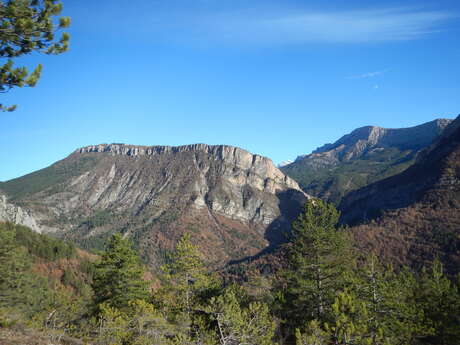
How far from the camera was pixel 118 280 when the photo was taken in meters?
24.4

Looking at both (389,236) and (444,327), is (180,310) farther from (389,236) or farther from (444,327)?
(389,236)

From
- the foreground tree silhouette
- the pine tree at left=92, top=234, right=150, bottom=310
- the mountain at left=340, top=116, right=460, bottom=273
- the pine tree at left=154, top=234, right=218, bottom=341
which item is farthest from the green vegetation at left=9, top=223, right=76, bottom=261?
the mountain at left=340, top=116, right=460, bottom=273

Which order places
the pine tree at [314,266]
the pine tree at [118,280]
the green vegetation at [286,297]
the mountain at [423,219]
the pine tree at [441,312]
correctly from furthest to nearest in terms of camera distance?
the mountain at [423,219]
the pine tree at [118,280]
the pine tree at [314,266]
the pine tree at [441,312]
the green vegetation at [286,297]

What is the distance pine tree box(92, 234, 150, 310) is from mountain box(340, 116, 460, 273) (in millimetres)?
108402

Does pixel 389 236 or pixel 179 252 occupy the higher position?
pixel 179 252

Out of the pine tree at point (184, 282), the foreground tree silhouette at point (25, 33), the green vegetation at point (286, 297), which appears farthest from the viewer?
the pine tree at point (184, 282)

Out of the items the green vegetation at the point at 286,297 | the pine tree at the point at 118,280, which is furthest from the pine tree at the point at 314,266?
the pine tree at the point at 118,280

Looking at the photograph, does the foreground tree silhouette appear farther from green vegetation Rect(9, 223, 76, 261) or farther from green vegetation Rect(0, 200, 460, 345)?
green vegetation Rect(9, 223, 76, 261)

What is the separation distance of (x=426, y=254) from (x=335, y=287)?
120 metres

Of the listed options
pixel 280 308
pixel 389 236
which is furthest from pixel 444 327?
pixel 389 236

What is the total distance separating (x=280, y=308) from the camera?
22.4m

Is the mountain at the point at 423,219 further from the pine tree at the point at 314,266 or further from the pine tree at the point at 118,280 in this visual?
the pine tree at the point at 118,280

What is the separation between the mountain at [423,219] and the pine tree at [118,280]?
10840cm

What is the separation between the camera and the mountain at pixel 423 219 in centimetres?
11944
